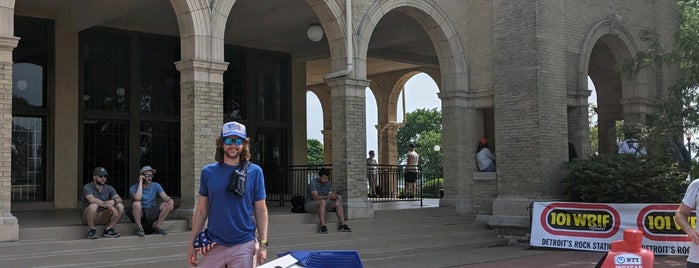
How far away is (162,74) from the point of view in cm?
1719

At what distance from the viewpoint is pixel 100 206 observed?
9898mm

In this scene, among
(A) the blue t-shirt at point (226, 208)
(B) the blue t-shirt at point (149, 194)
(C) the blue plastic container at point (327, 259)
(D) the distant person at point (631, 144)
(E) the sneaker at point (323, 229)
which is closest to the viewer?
(C) the blue plastic container at point (327, 259)

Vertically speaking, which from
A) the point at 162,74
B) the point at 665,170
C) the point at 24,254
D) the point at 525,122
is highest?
the point at 162,74

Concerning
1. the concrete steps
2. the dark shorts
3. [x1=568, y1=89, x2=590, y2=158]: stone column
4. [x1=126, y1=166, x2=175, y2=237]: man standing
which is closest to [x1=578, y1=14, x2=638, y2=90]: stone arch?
[x1=568, y1=89, x2=590, y2=158]: stone column

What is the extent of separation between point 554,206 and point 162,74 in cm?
988

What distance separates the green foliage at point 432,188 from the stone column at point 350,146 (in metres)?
10.5

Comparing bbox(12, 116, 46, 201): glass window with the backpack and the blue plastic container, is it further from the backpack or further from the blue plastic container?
the blue plastic container

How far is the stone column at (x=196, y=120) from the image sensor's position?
11.4 meters

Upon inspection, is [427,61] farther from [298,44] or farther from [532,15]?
[532,15]

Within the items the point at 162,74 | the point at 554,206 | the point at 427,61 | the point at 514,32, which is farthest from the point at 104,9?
the point at 427,61

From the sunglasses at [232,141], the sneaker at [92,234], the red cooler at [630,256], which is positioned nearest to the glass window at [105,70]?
the sneaker at [92,234]

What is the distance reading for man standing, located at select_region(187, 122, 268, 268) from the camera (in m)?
4.70

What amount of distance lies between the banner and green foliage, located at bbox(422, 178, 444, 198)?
10.6m

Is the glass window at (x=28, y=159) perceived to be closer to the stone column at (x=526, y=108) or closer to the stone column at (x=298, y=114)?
the stone column at (x=298, y=114)
